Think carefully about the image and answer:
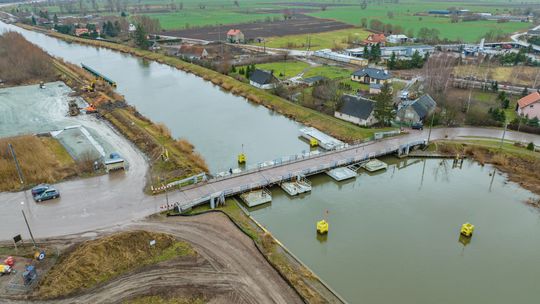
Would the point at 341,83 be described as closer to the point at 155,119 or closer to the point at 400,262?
the point at 155,119

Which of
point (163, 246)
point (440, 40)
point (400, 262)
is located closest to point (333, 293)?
point (400, 262)

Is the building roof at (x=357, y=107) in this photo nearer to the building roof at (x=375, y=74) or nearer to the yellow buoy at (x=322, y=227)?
the building roof at (x=375, y=74)

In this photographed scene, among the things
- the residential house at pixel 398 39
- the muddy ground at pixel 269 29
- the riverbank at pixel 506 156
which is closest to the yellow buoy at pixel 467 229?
the riverbank at pixel 506 156

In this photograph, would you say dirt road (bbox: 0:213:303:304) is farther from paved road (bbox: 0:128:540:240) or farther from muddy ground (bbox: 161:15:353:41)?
muddy ground (bbox: 161:15:353:41)

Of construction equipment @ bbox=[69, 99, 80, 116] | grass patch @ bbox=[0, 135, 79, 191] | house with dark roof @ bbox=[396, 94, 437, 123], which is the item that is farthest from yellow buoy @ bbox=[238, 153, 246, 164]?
construction equipment @ bbox=[69, 99, 80, 116]

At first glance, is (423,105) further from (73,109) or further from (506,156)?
(73,109)

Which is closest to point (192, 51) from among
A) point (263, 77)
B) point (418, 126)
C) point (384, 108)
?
point (263, 77)
